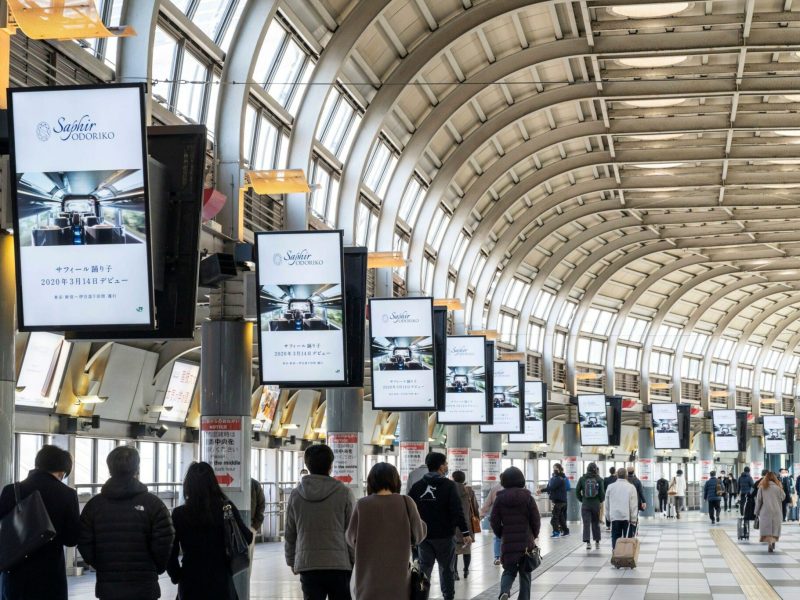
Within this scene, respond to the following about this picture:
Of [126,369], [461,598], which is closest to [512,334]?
[126,369]

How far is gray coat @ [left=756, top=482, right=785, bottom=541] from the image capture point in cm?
2553

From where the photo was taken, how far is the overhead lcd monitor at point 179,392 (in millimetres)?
28031

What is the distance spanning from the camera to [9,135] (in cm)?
880

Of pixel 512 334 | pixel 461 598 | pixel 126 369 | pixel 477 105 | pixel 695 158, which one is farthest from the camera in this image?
pixel 512 334

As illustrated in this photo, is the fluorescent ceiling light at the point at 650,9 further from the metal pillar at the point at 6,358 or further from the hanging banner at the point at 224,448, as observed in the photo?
the metal pillar at the point at 6,358

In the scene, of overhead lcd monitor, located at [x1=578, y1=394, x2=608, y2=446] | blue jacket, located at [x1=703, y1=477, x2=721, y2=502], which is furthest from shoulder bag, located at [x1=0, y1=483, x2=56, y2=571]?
overhead lcd monitor, located at [x1=578, y1=394, x2=608, y2=446]

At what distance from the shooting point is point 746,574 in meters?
19.8

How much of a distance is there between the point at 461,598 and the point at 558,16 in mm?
16421

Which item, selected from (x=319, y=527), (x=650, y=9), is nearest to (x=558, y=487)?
(x=650, y=9)

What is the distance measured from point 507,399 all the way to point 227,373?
697 inches

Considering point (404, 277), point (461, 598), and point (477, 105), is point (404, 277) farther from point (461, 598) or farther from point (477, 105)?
point (461, 598)

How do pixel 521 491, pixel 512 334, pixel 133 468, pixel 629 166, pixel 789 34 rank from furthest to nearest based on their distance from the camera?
pixel 512 334 < pixel 629 166 < pixel 789 34 < pixel 521 491 < pixel 133 468

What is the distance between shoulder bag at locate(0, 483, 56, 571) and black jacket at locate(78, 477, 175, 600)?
0.26m

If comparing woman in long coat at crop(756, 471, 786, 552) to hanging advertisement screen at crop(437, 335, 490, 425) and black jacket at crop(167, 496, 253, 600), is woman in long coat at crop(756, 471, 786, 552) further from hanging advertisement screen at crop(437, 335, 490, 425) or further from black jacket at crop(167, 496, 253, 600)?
black jacket at crop(167, 496, 253, 600)
